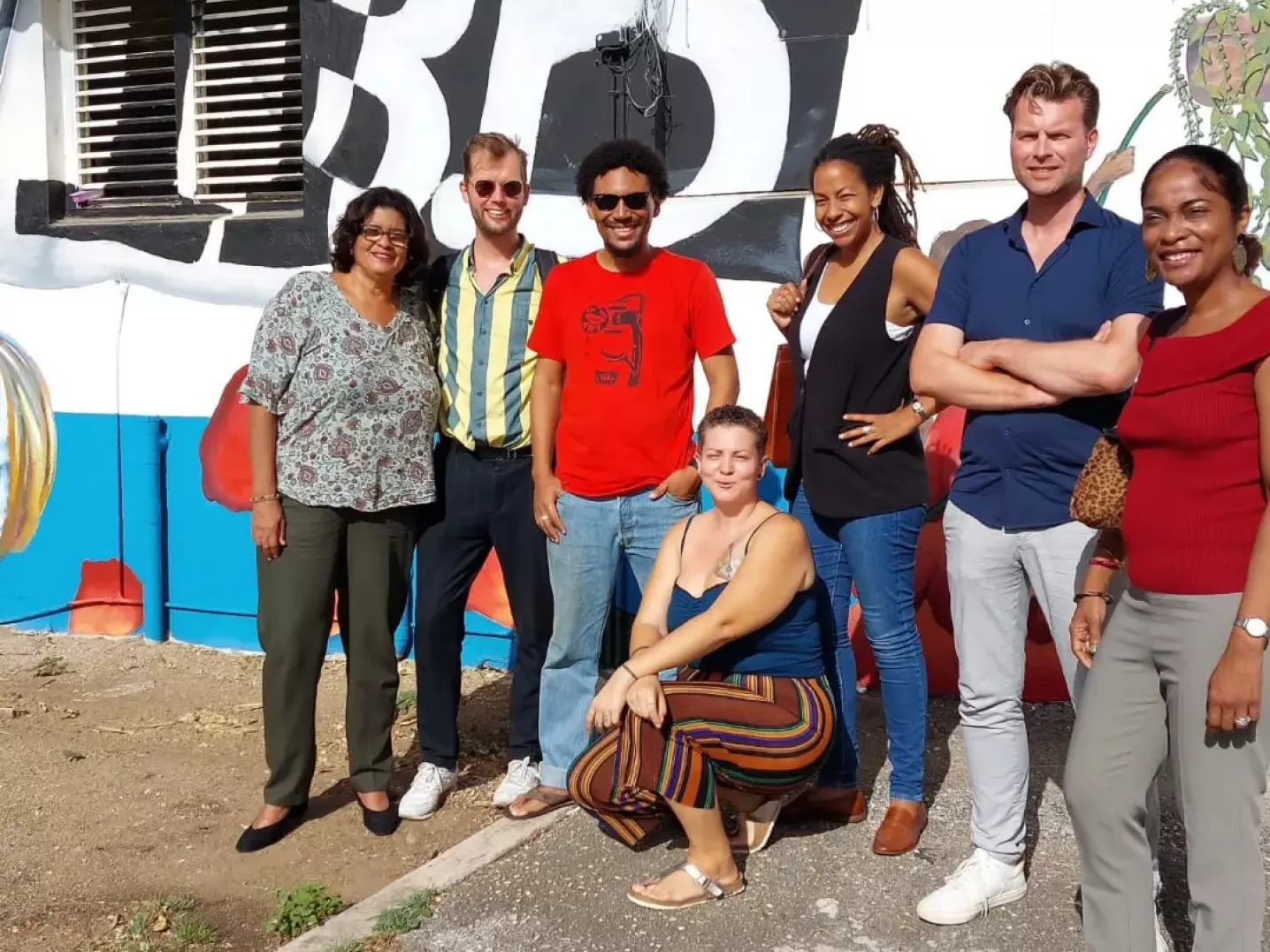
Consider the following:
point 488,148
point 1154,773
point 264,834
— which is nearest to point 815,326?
point 488,148

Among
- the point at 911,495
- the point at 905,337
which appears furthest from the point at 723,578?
the point at 905,337

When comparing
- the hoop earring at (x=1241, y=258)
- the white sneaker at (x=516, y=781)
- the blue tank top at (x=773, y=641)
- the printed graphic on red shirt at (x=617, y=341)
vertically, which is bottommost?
the white sneaker at (x=516, y=781)

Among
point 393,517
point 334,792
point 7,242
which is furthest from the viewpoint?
point 7,242

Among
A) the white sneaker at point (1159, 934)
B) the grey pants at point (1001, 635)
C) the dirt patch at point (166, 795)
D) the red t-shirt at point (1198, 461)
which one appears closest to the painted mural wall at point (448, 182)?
the dirt patch at point (166, 795)

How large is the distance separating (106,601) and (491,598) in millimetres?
2413

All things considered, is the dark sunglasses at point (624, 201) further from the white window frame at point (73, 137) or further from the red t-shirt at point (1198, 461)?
the white window frame at point (73, 137)

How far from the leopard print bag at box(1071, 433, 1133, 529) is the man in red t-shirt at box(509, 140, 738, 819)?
134cm

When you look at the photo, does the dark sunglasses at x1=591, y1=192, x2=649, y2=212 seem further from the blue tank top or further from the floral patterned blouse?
the blue tank top

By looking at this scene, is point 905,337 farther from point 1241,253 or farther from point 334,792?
point 334,792

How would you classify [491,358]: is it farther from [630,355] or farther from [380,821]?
[380,821]

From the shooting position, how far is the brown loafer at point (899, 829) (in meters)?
3.59

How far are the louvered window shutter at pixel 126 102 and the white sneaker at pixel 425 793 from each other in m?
4.32

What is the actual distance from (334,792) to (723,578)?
2040 mm

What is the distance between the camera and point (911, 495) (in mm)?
3471
